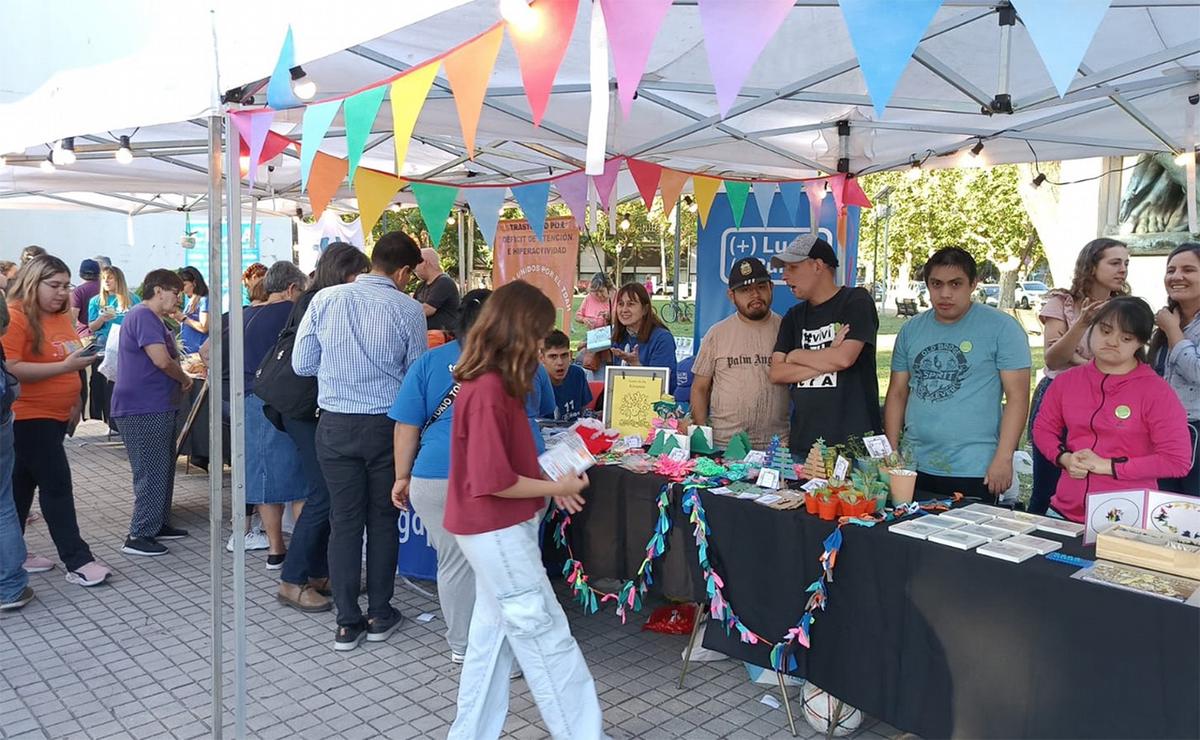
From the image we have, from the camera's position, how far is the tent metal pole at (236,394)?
233cm

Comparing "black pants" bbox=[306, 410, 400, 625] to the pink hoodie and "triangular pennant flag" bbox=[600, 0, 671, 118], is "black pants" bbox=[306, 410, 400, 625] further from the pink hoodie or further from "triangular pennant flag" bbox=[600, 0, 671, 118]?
the pink hoodie

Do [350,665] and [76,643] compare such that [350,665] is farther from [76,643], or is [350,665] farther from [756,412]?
[756,412]

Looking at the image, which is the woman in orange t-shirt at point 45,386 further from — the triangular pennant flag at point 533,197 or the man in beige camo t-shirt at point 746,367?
the man in beige camo t-shirt at point 746,367

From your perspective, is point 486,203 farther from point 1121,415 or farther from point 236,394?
point 1121,415

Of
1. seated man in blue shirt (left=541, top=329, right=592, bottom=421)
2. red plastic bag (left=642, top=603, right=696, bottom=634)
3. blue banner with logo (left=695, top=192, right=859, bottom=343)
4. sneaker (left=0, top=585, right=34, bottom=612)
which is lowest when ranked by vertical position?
sneaker (left=0, top=585, right=34, bottom=612)

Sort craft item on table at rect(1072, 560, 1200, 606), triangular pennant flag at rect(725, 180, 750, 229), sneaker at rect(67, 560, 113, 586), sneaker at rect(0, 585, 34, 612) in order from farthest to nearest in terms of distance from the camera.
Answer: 1. triangular pennant flag at rect(725, 180, 750, 229)
2. sneaker at rect(67, 560, 113, 586)
3. sneaker at rect(0, 585, 34, 612)
4. craft item on table at rect(1072, 560, 1200, 606)

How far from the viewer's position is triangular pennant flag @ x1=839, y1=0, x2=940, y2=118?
167 cm

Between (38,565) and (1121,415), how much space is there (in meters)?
4.93

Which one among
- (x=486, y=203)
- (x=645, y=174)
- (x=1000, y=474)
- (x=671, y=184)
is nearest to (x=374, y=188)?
(x=486, y=203)

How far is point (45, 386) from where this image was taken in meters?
3.84

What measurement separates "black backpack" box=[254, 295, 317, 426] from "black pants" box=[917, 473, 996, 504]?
8.08 feet

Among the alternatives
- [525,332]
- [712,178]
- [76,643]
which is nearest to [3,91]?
[76,643]

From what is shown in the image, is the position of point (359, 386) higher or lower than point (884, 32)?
lower

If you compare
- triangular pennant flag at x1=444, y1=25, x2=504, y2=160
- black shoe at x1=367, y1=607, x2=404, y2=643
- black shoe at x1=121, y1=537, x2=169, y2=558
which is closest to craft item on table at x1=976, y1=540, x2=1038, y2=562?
triangular pennant flag at x1=444, y1=25, x2=504, y2=160
